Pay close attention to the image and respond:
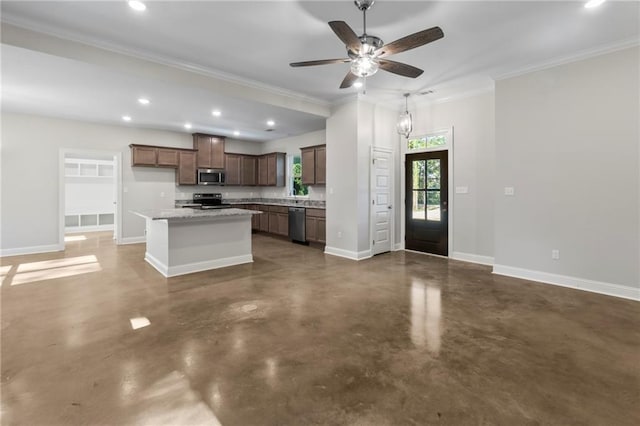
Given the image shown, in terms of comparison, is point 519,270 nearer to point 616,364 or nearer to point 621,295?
point 621,295

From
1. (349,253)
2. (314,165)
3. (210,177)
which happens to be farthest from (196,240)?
(210,177)

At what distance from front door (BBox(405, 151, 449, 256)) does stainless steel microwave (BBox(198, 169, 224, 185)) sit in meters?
4.92

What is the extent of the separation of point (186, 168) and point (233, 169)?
1.30 metres

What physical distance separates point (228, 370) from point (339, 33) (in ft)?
8.85

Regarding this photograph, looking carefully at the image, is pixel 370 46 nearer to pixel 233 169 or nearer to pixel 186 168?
pixel 186 168

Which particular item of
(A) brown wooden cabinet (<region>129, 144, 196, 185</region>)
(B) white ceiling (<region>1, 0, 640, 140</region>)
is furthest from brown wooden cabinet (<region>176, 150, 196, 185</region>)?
(B) white ceiling (<region>1, 0, 640, 140</region>)

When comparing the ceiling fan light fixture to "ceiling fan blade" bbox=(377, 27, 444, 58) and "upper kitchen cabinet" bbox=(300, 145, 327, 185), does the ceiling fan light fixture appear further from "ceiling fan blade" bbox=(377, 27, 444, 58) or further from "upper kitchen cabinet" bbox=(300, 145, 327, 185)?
"upper kitchen cabinet" bbox=(300, 145, 327, 185)

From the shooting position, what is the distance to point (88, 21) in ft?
10.2

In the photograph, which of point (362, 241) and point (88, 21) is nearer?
point (88, 21)

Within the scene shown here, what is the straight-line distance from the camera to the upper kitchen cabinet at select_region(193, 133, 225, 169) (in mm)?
7977

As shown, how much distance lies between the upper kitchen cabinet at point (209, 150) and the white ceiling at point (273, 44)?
2499 mm

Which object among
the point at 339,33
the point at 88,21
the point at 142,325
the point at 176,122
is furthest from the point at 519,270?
the point at 176,122

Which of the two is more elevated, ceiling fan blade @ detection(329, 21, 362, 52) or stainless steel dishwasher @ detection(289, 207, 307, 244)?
ceiling fan blade @ detection(329, 21, 362, 52)

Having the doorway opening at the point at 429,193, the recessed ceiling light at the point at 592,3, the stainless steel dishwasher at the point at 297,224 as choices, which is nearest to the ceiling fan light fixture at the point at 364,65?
the recessed ceiling light at the point at 592,3
